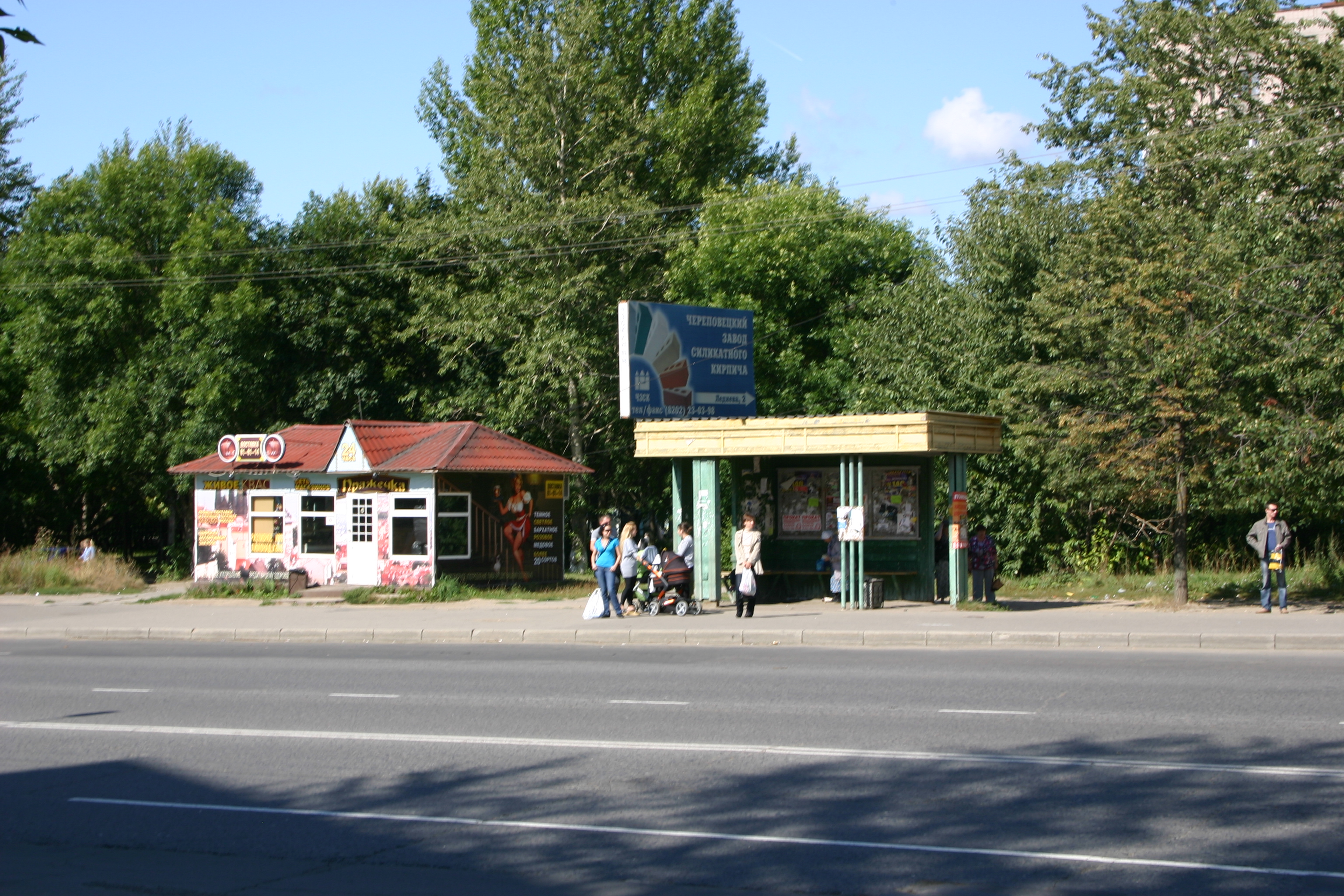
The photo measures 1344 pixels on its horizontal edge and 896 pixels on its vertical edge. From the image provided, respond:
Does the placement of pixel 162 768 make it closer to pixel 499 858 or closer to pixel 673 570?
pixel 499 858

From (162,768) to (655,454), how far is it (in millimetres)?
13836

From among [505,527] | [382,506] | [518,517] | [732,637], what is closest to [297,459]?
[382,506]

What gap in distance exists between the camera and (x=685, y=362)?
22453mm

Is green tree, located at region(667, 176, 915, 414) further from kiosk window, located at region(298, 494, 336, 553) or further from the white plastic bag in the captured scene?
the white plastic bag

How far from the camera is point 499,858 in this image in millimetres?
6203

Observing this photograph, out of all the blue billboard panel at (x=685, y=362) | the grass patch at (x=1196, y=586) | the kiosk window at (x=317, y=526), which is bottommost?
the grass patch at (x=1196, y=586)

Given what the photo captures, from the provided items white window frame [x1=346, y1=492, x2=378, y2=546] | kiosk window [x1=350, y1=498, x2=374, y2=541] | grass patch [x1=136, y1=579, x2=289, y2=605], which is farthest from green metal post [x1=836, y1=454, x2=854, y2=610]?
grass patch [x1=136, y1=579, x2=289, y2=605]

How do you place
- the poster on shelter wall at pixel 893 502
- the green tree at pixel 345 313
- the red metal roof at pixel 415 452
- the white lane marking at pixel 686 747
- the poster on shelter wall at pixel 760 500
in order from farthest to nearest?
the green tree at pixel 345 313, the red metal roof at pixel 415 452, the poster on shelter wall at pixel 760 500, the poster on shelter wall at pixel 893 502, the white lane marking at pixel 686 747

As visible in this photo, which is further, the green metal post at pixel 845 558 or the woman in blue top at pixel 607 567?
the green metal post at pixel 845 558

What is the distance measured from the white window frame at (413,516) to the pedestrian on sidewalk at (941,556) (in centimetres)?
1049

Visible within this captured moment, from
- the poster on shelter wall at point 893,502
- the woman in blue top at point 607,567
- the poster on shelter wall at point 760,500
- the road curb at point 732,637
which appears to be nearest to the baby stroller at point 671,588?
the woman in blue top at point 607,567

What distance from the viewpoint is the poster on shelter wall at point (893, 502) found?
2161 cm

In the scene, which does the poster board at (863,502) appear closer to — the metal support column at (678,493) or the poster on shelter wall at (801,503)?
the poster on shelter wall at (801,503)

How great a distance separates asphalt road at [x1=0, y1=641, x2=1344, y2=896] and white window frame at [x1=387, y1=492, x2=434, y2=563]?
1223cm
